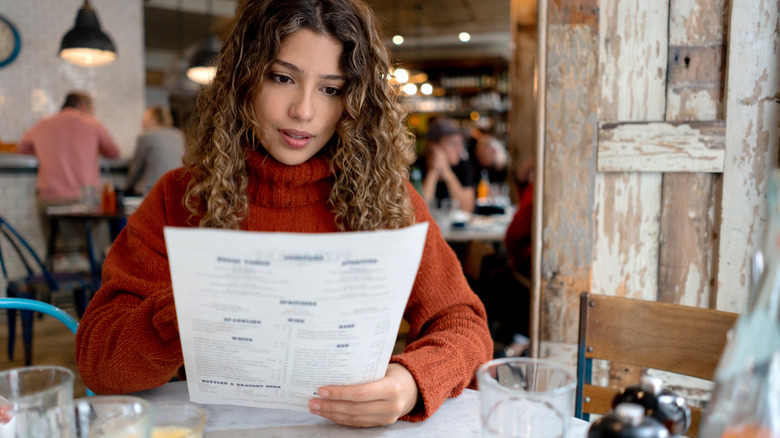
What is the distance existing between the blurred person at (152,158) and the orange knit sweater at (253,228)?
378cm

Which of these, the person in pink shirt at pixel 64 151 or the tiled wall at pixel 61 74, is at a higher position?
the tiled wall at pixel 61 74

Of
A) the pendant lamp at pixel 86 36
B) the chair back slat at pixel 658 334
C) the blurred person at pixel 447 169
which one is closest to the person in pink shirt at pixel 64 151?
the pendant lamp at pixel 86 36

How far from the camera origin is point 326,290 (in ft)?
1.93

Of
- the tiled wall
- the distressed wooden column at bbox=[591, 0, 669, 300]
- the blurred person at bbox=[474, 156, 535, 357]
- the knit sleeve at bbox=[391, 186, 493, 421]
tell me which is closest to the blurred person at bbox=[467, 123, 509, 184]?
the blurred person at bbox=[474, 156, 535, 357]

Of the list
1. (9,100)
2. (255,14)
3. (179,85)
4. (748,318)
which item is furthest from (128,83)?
(748,318)

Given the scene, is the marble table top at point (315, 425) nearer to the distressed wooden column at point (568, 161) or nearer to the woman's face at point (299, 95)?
the woman's face at point (299, 95)

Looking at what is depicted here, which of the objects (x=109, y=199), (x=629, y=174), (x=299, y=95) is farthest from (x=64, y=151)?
(x=629, y=174)

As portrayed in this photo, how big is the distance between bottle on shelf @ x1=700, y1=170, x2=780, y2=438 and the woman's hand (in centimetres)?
41

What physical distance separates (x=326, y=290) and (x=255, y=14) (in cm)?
68

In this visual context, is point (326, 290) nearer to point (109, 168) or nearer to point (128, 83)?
point (109, 168)

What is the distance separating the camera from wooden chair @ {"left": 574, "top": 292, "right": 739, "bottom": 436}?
1.05 metres

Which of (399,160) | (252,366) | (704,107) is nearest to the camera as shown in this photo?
(252,366)

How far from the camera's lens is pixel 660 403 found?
0.57 meters

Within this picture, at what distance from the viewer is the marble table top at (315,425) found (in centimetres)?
77
